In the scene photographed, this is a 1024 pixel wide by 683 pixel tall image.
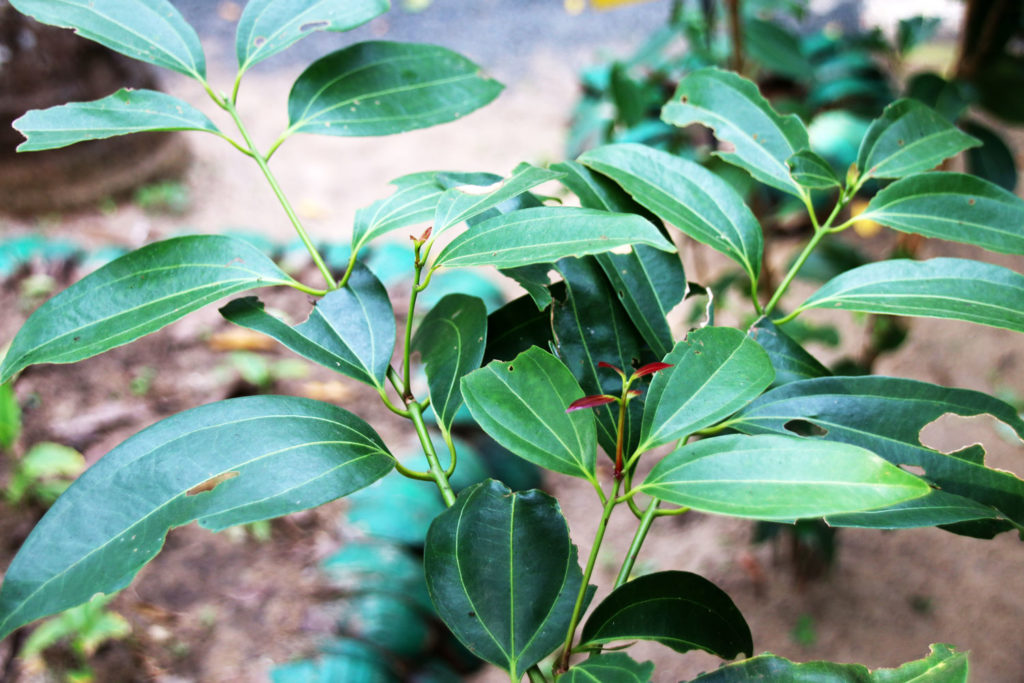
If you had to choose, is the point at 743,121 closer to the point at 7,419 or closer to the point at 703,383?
the point at 703,383

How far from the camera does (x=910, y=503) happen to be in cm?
48

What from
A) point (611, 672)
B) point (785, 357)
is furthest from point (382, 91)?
point (611, 672)

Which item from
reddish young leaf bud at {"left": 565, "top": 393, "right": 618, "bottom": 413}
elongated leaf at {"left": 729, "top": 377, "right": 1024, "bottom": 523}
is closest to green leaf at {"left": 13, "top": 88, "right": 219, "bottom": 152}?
reddish young leaf bud at {"left": 565, "top": 393, "right": 618, "bottom": 413}

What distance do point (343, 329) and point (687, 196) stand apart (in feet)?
0.95

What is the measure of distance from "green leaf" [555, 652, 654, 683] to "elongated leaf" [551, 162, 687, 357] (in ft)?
0.73

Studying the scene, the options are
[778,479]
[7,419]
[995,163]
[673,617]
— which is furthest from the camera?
[7,419]

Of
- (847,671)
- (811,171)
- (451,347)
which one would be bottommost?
(847,671)

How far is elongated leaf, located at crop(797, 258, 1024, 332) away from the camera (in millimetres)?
538

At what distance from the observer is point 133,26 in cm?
66

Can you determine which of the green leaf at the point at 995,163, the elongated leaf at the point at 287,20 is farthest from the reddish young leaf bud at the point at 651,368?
the green leaf at the point at 995,163

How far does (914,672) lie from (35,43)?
340cm

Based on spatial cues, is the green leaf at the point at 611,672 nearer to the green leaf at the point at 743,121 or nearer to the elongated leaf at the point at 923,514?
the elongated leaf at the point at 923,514

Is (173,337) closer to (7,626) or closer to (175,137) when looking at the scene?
(175,137)

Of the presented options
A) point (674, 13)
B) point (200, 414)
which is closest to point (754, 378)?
point (200, 414)
